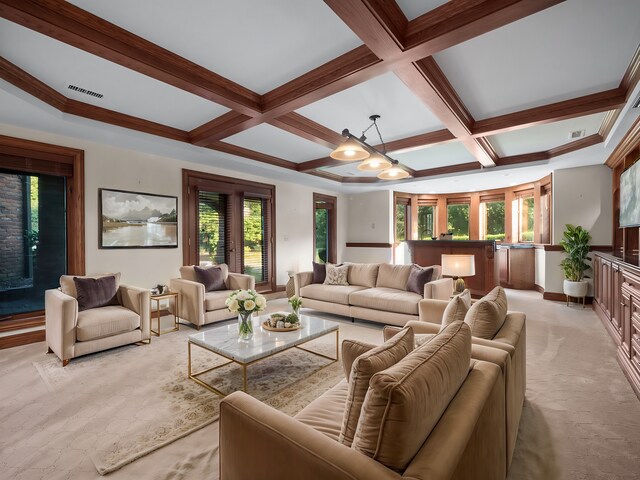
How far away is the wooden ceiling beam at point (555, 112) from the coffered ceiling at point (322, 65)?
0.04ft

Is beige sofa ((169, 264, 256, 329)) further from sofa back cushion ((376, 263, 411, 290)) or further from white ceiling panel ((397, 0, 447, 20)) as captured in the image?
white ceiling panel ((397, 0, 447, 20))

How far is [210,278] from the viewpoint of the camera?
15.7ft

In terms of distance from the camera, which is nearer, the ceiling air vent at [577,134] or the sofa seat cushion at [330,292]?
the ceiling air vent at [577,134]

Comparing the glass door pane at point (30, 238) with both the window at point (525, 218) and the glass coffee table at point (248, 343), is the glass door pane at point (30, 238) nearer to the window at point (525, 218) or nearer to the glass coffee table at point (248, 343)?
the glass coffee table at point (248, 343)

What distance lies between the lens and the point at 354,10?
1888 mm

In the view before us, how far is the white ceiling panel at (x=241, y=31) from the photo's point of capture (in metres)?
2.06

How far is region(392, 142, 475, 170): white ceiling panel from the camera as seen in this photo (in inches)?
207

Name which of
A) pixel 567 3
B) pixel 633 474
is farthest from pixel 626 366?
pixel 567 3

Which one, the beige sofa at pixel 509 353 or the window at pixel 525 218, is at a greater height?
the window at pixel 525 218

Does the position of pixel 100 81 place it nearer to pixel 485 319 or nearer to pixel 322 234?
pixel 485 319

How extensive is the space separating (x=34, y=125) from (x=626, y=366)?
638 cm

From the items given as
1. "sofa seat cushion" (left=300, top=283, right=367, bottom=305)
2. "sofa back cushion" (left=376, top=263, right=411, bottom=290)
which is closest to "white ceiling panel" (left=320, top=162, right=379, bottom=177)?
"sofa back cushion" (left=376, top=263, right=411, bottom=290)

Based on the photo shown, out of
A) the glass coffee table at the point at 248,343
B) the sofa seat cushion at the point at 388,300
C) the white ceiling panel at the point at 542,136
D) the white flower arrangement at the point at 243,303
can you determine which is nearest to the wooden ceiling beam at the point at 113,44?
the white flower arrangement at the point at 243,303

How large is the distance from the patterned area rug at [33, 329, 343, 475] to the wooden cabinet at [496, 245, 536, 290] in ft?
20.0
